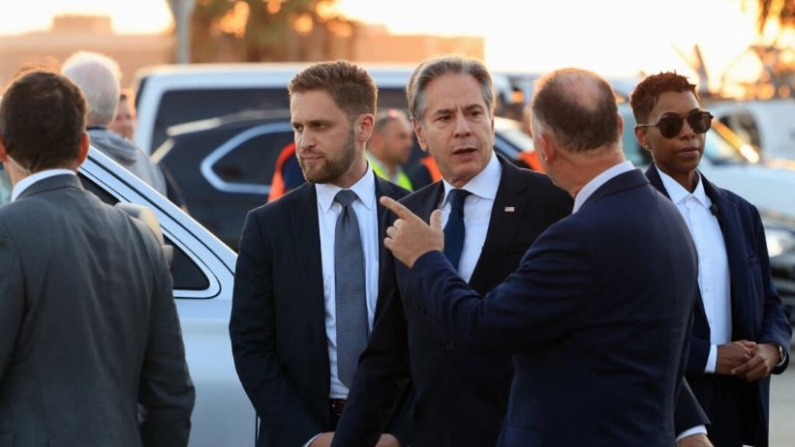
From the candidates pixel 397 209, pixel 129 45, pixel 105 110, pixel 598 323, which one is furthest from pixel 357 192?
pixel 129 45

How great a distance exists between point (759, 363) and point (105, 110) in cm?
319

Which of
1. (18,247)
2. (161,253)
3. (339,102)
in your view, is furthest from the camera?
(339,102)

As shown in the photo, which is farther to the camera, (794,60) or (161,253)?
(794,60)

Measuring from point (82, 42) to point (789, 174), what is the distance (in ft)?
229

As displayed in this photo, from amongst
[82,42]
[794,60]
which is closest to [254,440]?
[794,60]

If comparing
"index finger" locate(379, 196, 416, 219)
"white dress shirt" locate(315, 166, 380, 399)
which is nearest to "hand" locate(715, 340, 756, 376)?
"white dress shirt" locate(315, 166, 380, 399)

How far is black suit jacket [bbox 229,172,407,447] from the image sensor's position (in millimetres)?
4957

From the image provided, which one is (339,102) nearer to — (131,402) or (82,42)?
(131,402)

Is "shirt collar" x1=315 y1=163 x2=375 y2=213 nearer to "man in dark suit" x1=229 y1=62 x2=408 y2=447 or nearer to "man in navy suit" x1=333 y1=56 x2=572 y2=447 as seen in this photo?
"man in dark suit" x1=229 y1=62 x2=408 y2=447

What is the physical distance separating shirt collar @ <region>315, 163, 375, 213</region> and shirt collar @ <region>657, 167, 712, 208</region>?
3.08ft

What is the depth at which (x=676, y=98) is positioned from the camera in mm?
5426

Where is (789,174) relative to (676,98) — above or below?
below

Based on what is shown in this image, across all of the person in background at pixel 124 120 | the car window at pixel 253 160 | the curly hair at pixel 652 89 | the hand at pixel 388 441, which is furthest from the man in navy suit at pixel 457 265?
the car window at pixel 253 160

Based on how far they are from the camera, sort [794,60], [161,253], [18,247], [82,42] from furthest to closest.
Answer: [82,42] < [794,60] < [161,253] < [18,247]
